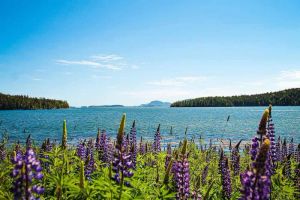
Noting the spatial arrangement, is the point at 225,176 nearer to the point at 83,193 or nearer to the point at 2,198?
the point at 83,193

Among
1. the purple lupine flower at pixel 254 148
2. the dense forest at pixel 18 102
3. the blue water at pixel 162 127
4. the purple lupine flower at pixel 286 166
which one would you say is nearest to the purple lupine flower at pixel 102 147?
the purple lupine flower at pixel 286 166

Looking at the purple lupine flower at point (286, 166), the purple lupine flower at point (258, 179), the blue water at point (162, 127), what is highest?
the purple lupine flower at point (258, 179)

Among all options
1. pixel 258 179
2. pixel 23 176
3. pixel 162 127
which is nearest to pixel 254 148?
pixel 258 179

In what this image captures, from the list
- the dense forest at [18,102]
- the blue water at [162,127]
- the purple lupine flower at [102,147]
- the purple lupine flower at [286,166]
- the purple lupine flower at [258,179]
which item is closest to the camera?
the purple lupine flower at [258,179]

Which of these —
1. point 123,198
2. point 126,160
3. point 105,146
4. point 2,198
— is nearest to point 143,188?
point 123,198

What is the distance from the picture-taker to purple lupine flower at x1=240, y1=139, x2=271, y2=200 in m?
3.04

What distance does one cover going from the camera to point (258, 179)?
313 cm

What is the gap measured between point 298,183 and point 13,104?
192111 millimetres

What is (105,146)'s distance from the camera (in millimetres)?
9672

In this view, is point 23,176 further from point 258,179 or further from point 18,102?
point 18,102

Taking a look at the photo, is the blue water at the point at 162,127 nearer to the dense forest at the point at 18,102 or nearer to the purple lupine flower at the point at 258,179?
the purple lupine flower at the point at 258,179

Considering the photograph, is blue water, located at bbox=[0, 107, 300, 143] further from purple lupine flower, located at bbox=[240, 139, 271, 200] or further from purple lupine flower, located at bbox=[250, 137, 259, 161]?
purple lupine flower, located at bbox=[240, 139, 271, 200]

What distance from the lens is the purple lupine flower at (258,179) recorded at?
3.04 meters

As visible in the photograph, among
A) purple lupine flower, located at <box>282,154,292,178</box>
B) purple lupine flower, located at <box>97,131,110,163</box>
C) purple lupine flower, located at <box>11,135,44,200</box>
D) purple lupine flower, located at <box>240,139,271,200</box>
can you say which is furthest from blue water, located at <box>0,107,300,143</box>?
purple lupine flower, located at <box>240,139,271,200</box>
